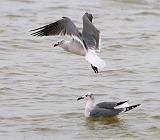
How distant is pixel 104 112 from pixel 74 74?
229cm

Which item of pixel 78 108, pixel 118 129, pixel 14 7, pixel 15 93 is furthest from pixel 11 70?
pixel 14 7

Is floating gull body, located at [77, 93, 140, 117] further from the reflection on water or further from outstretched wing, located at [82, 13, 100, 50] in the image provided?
outstretched wing, located at [82, 13, 100, 50]

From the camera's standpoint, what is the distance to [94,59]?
28.4 feet

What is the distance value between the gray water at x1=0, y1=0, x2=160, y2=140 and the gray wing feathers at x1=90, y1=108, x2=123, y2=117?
84 millimetres

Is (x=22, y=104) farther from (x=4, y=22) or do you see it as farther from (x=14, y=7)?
(x=14, y=7)

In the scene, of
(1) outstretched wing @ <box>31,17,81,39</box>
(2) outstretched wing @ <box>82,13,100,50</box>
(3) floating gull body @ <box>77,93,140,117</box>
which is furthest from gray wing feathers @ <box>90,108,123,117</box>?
(1) outstretched wing @ <box>31,17,81,39</box>

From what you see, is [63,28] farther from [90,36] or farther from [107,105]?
[107,105]

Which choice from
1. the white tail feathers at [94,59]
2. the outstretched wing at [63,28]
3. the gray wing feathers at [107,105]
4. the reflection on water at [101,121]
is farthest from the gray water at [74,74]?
the outstretched wing at [63,28]

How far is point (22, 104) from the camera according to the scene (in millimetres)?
9469

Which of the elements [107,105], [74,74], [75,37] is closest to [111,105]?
[107,105]

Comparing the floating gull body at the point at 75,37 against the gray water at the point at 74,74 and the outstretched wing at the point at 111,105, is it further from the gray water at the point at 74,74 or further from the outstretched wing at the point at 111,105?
the gray water at the point at 74,74

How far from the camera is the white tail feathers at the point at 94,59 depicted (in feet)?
27.6

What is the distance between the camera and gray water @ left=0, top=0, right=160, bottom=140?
8.52 meters

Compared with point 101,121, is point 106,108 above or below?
above
